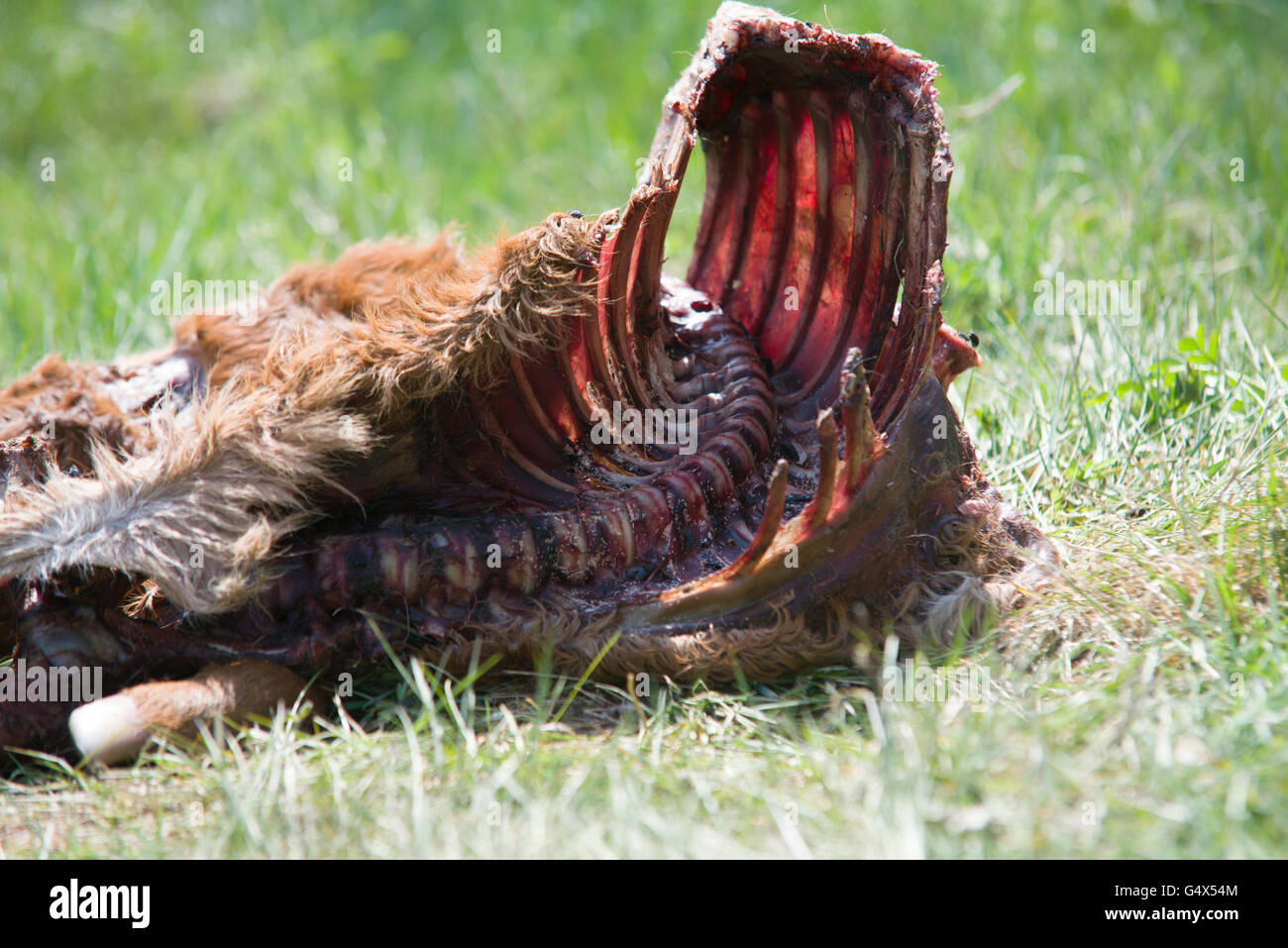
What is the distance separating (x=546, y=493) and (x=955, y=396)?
1281mm

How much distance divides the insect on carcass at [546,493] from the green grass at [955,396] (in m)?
0.12

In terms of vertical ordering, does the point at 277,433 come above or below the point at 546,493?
above

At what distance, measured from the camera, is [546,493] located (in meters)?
2.18

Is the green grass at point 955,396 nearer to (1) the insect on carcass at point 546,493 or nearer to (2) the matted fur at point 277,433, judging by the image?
(1) the insect on carcass at point 546,493

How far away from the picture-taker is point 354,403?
81.4 inches

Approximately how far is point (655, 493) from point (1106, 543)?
2.92 ft

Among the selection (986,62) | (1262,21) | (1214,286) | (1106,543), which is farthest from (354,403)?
(1262,21)

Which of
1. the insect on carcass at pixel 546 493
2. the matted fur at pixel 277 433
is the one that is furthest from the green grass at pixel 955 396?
the matted fur at pixel 277 433

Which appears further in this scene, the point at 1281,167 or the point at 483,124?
the point at 483,124

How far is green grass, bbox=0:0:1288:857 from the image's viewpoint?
1607 mm

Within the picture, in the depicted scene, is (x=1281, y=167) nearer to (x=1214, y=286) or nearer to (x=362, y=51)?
(x=1214, y=286)

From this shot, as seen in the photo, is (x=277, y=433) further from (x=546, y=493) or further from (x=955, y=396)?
(x=955, y=396)

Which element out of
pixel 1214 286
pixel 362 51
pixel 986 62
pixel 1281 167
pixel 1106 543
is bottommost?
pixel 1106 543

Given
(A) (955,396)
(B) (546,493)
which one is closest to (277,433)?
(B) (546,493)
